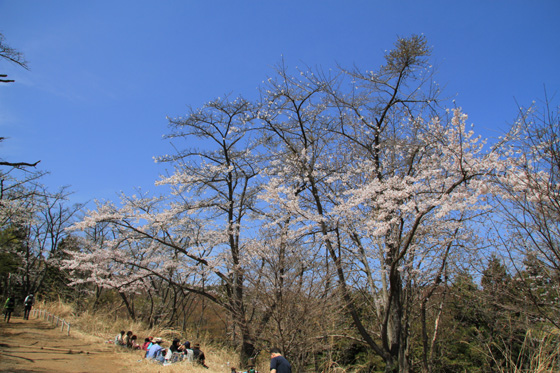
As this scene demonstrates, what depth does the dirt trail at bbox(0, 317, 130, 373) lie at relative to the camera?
856cm

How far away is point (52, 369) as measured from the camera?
838cm

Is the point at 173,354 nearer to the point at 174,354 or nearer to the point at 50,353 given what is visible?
the point at 174,354

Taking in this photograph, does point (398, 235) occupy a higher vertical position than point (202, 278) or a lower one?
higher

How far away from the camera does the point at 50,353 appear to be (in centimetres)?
1030

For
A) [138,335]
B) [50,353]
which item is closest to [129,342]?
[50,353]

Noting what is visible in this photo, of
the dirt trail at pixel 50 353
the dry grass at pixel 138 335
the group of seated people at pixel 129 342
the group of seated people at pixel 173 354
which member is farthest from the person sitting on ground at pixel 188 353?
the group of seated people at pixel 129 342

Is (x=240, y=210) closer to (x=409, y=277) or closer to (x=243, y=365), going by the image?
(x=243, y=365)

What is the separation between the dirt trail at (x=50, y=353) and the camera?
28.1 ft

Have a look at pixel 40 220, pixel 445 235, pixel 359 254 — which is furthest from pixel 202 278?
pixel 40 220

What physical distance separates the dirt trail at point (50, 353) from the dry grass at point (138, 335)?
423 mm

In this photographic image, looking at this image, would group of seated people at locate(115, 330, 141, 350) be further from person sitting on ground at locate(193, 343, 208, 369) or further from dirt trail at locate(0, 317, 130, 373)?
person sitting on ground at locate(193, 343, 208, 369)

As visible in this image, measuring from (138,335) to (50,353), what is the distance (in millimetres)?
4555

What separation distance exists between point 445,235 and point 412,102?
3697 millimetres

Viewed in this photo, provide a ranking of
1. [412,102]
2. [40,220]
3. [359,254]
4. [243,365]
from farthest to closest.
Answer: [40,220] < [243,365] < [359,254] < [412,102]
